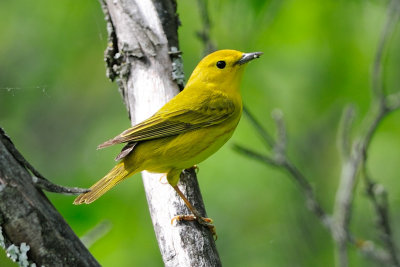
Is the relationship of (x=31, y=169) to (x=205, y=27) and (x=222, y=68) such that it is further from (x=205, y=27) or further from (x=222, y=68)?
(x=205, y=27)

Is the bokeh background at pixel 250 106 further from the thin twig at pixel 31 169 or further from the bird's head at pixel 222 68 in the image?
the thin twig at pixel 31 169

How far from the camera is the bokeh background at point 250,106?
6656 mm

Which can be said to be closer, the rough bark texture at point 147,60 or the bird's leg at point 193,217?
the bird's leg at point 193,217

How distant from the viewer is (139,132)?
3.71m

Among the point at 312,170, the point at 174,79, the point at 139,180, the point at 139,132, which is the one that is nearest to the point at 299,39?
the point at 312,170

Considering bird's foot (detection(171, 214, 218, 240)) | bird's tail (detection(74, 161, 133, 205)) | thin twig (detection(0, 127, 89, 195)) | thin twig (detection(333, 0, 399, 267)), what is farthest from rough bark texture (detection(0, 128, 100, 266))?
thin twig (detection(333, 0, 399, 267))

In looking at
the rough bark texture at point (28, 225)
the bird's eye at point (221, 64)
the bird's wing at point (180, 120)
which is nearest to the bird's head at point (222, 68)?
the bird's eye at point (221, 64)

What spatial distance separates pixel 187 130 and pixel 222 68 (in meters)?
0.79

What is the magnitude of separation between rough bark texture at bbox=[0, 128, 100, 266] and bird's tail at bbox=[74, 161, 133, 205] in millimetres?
1438

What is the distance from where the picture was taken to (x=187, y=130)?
4.08m

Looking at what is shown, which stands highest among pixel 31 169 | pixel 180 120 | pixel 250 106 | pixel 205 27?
pixel 31 169

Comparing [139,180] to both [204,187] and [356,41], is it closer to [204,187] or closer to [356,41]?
[204,187]

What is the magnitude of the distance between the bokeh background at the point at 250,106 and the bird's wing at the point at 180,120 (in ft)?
7.22

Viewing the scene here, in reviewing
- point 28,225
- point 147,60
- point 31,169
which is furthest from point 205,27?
point 28,225
